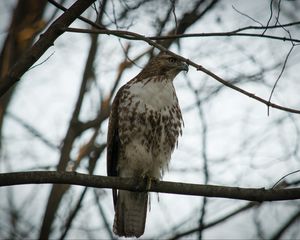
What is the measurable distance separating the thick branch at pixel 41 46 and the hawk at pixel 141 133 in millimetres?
1613

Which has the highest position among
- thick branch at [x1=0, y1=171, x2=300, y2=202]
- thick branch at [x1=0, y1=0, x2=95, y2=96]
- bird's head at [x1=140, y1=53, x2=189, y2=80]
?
bird's head at [x1=140, y1=53, x2=189, y2=80]

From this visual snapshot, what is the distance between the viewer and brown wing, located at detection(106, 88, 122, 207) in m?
5.63

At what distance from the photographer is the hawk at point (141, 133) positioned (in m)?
5.39

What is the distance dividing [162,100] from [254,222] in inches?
84.0

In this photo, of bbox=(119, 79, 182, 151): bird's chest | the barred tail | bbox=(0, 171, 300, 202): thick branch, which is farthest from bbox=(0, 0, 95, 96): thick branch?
the barred tail

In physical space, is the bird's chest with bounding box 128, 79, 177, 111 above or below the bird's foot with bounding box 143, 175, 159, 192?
above

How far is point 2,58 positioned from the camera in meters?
6.82

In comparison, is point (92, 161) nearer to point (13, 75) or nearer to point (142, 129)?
point (142, 129)

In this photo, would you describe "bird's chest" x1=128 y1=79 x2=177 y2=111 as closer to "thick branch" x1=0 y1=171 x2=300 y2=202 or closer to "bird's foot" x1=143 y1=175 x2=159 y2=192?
"bird's foot" x1=143 y1=175 x2=159 y2=192

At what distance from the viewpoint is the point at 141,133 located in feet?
17.5

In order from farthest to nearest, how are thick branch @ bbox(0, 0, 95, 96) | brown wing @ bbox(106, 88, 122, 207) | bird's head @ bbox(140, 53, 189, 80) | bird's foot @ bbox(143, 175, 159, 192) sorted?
bird's head @ bbox(140, 53, 189, 80), brown wing @ bbox(106, 88, 122, 207), bird's foot @ bbox(143, 175, 159, 192), thick branch @ bbox(0, 0, 95, 96)

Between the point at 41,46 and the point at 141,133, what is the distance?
1.71m

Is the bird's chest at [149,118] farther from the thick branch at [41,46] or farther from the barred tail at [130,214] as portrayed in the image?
the thick branch at [41,46]

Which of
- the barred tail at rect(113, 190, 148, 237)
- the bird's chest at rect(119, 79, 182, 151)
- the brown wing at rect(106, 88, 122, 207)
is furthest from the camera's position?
the barred tail at rect(113, 190, 148, 237)
